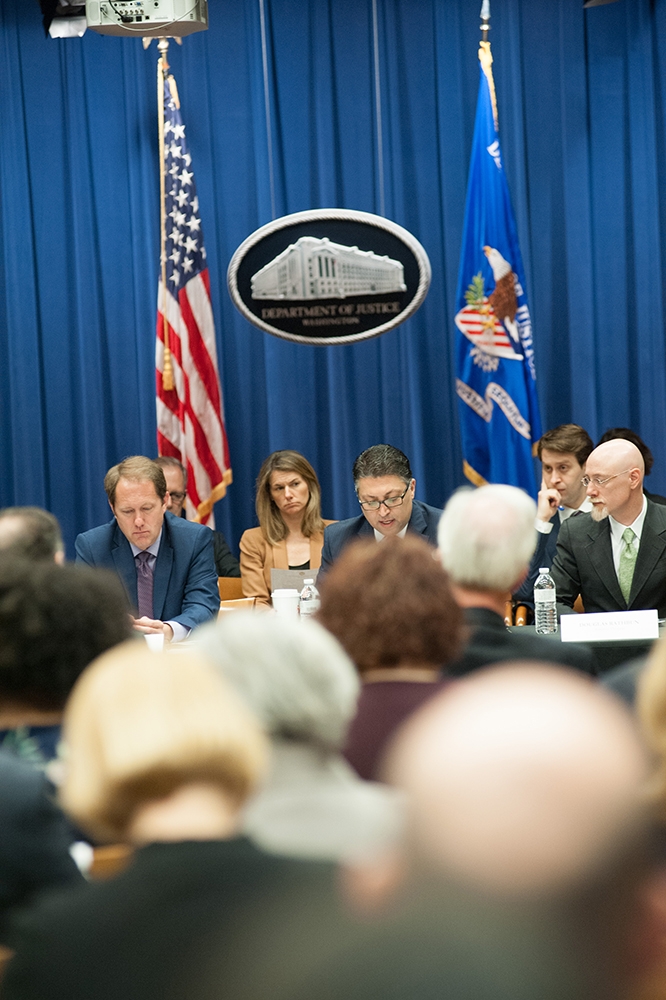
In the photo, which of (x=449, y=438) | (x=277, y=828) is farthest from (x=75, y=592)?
(x=449, y=438)

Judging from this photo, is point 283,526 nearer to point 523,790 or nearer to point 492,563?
point 492,563

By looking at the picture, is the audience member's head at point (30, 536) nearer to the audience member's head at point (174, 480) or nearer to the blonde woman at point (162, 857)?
the blonde woman at point (162, 857)

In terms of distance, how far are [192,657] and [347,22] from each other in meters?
5.81

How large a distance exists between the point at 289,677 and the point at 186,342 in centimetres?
473

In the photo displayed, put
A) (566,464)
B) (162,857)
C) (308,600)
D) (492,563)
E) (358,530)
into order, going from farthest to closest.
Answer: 1. (566,464)
2. (358,530)
3. (308,600)
4. (492,563)
5. (162,857)

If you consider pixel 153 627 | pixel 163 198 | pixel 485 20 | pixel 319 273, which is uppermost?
pixel 485 20

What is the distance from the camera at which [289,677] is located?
53.1 inches

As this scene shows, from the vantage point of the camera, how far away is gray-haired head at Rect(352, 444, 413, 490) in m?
4.39

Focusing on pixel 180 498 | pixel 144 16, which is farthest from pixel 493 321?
pixel 144 16

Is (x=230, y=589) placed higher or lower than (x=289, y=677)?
lower

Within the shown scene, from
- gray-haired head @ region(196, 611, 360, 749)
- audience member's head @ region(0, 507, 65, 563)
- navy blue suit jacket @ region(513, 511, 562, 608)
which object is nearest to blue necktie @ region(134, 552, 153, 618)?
audience member's head @ region(0, 507, 65, 563)

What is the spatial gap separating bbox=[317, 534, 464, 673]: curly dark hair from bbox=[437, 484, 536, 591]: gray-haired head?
0.40 metres

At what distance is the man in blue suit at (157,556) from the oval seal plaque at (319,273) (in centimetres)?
139

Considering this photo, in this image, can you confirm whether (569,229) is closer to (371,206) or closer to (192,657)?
(371,206)
